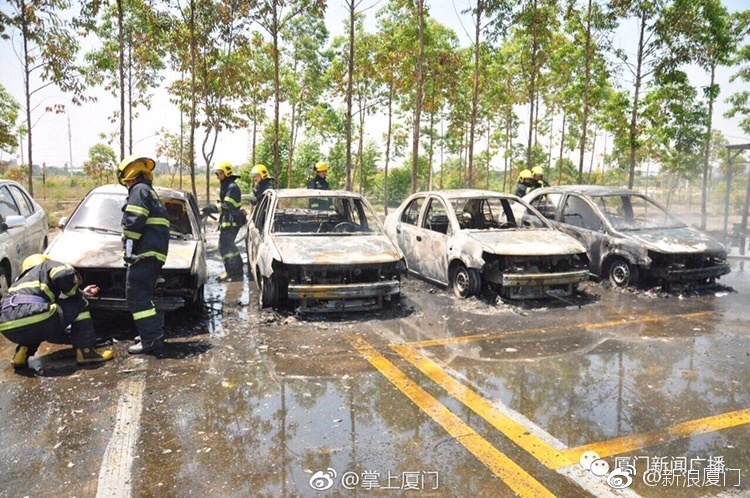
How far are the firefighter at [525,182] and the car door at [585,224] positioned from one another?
2.28 m

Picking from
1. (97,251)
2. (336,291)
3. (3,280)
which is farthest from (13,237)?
(336,291)

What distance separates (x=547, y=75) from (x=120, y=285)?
22.9 m

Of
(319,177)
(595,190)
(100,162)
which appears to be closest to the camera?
(595,190)

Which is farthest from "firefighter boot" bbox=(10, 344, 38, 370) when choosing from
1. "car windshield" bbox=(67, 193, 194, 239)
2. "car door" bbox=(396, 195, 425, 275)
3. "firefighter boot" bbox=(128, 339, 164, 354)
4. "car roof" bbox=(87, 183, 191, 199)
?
"car door" bbox=(396, 195, 425, 275)

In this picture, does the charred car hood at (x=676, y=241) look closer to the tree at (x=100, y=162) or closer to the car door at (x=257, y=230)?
the car door at (x=257, y=230)

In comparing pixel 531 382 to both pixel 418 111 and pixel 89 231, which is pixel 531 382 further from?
pixel 418 111

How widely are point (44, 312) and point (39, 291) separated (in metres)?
0.20

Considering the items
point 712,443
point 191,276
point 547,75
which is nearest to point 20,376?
point 191,276

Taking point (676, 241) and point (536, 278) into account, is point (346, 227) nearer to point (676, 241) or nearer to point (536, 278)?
point (536, 278)

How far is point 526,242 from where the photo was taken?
7.41 metres

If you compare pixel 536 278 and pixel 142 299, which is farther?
pixel 536 278

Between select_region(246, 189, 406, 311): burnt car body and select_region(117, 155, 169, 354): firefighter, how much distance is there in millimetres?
1477

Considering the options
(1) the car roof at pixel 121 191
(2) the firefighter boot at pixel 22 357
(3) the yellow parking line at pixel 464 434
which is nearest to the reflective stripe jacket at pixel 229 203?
(1) the car roof at pixel 121 191

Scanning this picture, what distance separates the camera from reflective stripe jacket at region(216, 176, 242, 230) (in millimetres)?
8688
